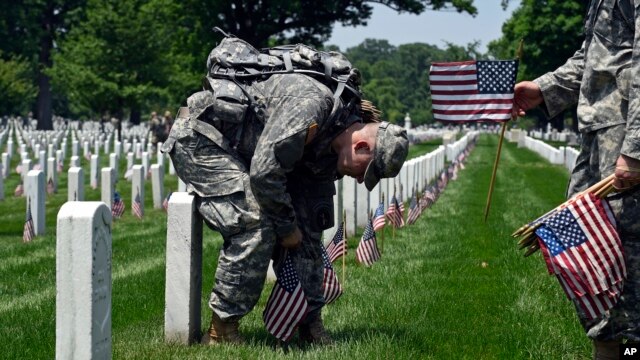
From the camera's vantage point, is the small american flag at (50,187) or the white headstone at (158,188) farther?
the small american flag at (50,187)

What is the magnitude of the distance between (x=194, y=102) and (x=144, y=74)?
44.8 m

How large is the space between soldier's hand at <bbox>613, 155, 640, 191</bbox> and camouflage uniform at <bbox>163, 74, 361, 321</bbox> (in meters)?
1.63

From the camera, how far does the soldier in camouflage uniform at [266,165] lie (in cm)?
551

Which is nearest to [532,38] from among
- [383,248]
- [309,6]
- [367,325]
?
[309,6]

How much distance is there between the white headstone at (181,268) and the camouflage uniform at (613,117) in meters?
2.28


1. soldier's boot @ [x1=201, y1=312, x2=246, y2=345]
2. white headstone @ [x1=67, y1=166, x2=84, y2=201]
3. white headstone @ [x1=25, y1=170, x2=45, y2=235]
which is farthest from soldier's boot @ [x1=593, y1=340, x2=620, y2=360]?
white headstone @ [x1=67, y1=166, x2=84, y2=201]

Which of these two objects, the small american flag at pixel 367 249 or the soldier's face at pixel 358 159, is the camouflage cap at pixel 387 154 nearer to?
the soldier's face at pixel 358 159

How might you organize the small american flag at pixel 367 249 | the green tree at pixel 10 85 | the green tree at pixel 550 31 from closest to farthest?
the small american flag at pixel 367 249 < the green tree at pixel 550 31 < the green tree at pixel 10 85

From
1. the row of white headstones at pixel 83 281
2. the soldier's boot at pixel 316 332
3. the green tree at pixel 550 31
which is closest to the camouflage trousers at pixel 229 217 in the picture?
the soldier's boot at pixel 316 332

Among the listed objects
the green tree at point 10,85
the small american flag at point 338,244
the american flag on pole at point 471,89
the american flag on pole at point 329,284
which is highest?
the american flag on pole at point 471,89

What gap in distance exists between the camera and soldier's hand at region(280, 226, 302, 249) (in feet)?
19.1

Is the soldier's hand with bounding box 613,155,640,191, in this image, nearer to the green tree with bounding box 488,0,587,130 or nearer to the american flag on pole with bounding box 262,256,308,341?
the american flag on pole with bounding box 262,256,308,341

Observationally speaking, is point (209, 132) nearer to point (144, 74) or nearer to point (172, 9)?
point (172, 9)

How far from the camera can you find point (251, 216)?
18.8ft
